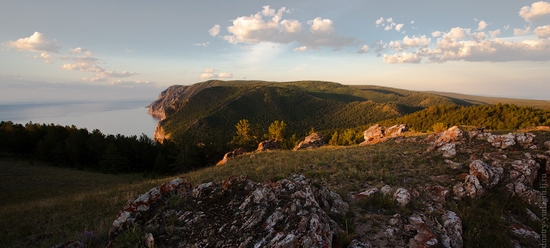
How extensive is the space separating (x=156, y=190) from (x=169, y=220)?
1707mm

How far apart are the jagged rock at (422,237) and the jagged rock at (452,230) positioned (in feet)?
1.28

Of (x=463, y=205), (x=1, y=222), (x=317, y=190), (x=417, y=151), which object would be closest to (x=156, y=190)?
(x=317, y=190)

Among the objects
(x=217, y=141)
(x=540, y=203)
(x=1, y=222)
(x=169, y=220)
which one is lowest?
(x=217, y=141)

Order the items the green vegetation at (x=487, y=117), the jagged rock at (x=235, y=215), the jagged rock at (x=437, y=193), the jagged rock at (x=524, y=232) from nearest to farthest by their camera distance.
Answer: the jagged rock at (x=235, y=215) < the jagged rock at (x=524, y=232) < the jagged rock at (x=437, y=193) < the green vegetation at (x=487, y=117)

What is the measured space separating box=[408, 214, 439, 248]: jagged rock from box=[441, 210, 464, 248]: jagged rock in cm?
39

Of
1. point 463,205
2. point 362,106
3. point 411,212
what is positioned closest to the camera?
point 411,212

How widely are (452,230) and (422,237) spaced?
1462 millimetres

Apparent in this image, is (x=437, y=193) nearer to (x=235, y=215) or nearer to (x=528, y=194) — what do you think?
(x=528, y=194)

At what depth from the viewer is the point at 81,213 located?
31.7ft

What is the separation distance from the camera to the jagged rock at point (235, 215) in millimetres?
4992

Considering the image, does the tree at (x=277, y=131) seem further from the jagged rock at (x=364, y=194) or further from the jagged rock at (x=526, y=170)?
the jagged rock at (x=364, y=194)

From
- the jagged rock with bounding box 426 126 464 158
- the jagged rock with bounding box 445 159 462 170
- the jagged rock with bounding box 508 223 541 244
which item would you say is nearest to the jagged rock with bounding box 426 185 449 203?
the jagged rock with bounding box 508 223 541 244

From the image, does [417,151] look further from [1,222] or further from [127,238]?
[1,222]

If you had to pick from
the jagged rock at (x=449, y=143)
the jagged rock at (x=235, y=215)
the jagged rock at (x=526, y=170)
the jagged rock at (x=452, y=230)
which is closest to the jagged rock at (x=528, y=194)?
the jagged rock at (x=526, y=170)
